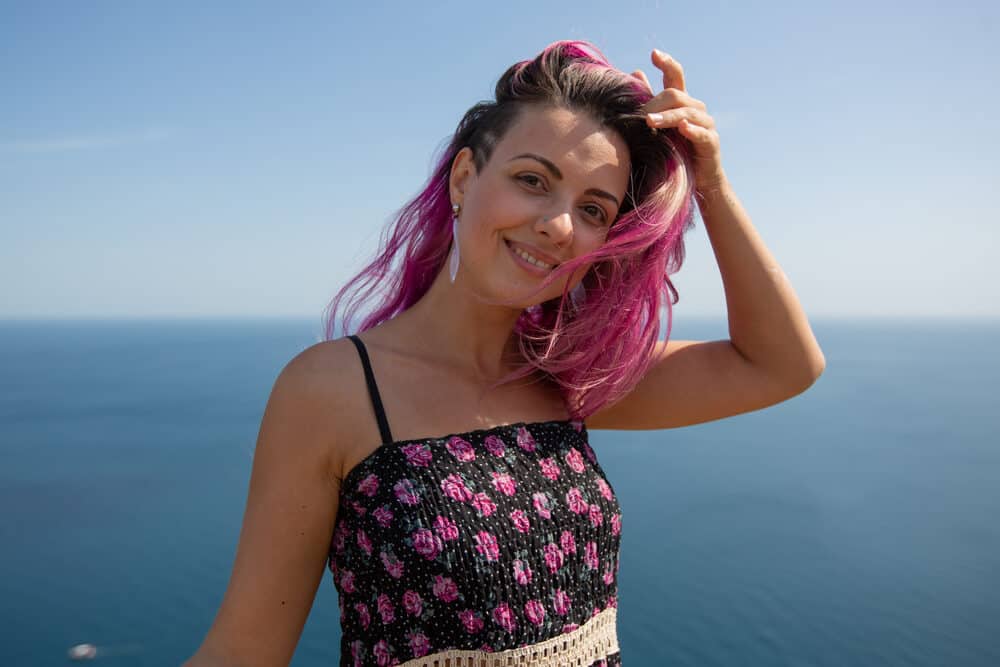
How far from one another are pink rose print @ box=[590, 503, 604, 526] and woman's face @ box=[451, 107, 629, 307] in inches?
26.6

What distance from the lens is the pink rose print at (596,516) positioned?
82.6 inches

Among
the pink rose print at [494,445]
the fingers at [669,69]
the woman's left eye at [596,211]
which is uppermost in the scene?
the fingers at [669,69]

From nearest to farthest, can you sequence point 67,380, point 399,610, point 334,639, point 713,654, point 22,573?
point 399,610
point 713,654
point 334,639
point 22,573
point 67,380

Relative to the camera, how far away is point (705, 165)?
2.24m

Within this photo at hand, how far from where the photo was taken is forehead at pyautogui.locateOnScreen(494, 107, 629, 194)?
6.70 feet

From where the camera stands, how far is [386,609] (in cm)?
181

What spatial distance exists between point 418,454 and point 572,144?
1.04 m

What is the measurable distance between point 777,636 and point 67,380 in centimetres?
8013

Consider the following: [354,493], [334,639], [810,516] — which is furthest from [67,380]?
[354,493]

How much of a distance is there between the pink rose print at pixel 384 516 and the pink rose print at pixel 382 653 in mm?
332

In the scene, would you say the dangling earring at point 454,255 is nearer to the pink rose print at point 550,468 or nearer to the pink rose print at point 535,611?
the pink rose print at point 550,468

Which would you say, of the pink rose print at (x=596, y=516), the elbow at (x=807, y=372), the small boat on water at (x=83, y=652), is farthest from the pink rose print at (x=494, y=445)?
the small boat on water at (x=83, y=652)

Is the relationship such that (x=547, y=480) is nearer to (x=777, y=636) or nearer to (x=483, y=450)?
(x=483, y=450)

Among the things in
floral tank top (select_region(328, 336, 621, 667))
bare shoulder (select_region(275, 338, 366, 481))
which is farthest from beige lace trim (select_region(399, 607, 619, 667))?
bare shoulder (select_region(275, 338, 366, 481))
